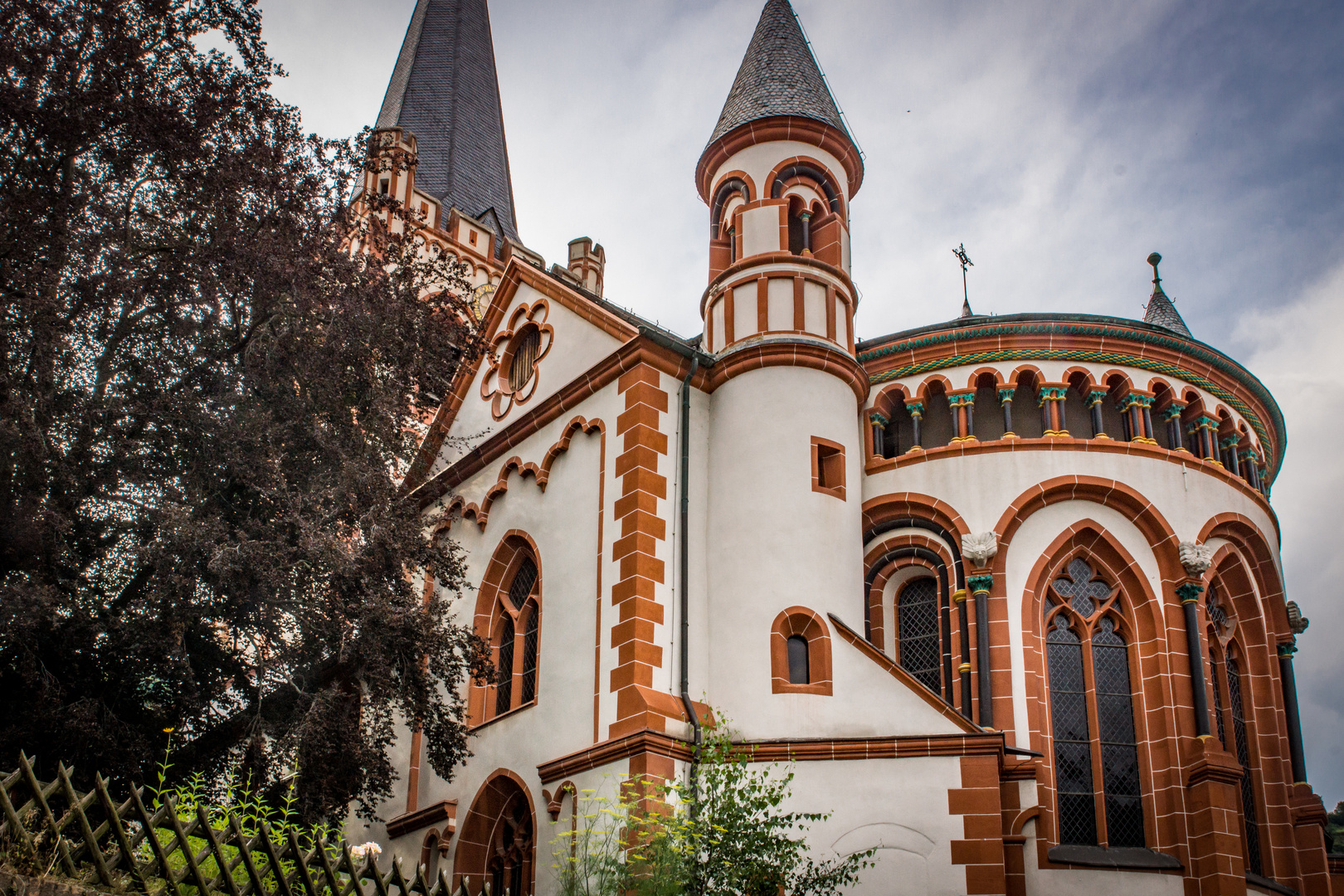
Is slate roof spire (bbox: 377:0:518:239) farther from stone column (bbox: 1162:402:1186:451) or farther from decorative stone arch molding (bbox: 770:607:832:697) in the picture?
decorative stone arch molding (bbox: 770:607:832:697)

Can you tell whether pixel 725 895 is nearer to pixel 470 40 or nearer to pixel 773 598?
pixel 773 598

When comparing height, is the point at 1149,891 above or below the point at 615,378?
below

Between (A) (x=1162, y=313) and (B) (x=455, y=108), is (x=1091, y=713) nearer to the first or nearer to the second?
(A) (x=1162, y=313)

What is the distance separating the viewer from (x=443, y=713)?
16578mm

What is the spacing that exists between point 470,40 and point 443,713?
108 ft

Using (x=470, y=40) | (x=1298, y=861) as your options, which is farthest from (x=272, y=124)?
(x=470, y=40)

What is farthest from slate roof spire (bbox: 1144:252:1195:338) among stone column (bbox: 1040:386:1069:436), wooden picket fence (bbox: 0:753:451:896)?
wooden picket fence (bbox: 0:753:451:896)

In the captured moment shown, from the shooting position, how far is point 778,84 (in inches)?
834

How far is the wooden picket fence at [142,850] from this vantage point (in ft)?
31.9

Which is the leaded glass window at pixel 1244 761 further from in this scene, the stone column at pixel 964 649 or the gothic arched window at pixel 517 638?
the gothic arched window at pixel 517 638

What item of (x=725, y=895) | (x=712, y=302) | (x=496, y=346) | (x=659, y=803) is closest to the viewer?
(x=725, y=895)

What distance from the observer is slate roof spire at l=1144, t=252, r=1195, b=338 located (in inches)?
953

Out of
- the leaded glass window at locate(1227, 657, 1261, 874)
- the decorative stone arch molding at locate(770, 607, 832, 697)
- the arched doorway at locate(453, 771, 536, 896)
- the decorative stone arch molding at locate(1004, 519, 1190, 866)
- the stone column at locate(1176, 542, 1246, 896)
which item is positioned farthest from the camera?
the leaded glass window at locate(1227, 657, 1261, 874)

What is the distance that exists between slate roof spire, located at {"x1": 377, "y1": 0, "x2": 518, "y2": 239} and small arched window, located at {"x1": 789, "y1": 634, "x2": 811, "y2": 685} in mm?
25465
